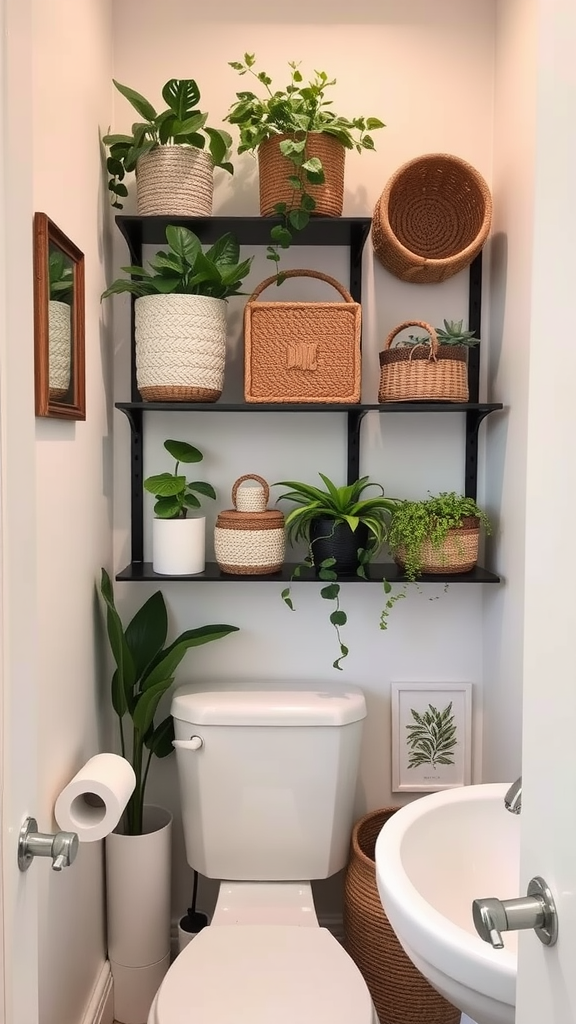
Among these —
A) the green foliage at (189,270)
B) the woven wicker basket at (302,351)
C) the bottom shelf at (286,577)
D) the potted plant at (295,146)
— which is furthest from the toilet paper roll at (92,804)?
the potted plant at (295,146)

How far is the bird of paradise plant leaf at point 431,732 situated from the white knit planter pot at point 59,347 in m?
1.14

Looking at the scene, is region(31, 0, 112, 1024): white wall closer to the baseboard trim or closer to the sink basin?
the baseboard trim

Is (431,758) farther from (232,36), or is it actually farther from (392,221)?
(232,36)

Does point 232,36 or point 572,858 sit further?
point 232,36

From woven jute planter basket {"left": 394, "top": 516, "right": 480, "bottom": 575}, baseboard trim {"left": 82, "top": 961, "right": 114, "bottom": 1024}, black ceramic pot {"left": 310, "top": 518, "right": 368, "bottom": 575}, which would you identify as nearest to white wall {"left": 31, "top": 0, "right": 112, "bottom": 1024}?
baseboard trim {"left": 82, "top": 961, "right": 114, "bottom": 1024}

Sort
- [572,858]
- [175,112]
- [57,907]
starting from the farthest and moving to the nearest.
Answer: [175,112] < [57,907] < [572,858]

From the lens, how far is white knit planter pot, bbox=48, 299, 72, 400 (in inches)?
50.6

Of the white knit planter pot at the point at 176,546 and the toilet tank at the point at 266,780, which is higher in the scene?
the white knit planter pot at the point at 176,546

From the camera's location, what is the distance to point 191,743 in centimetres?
166

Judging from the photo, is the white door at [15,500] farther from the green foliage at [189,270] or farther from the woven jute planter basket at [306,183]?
the woven jute planter basket at [306,183]

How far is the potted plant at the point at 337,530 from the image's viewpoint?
169cm

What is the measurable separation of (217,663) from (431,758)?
0.58m

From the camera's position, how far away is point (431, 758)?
74.7 inches

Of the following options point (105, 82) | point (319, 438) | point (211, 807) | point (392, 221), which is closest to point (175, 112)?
point (105, 82)
